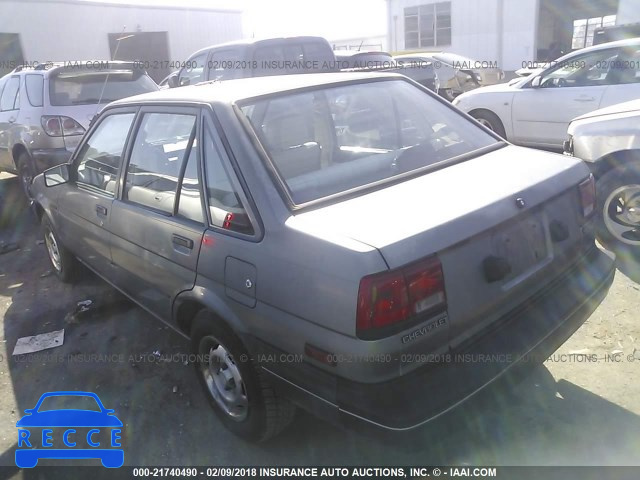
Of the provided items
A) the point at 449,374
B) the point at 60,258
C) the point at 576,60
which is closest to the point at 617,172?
the point at 576,60

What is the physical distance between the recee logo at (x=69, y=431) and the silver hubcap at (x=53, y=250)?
1.88 m

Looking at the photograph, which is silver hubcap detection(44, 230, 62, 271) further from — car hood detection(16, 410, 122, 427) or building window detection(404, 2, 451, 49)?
building window detection(404, 2, 451, 49)

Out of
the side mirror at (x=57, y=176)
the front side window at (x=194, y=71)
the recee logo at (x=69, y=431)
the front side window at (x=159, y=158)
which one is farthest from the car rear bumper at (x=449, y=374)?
the front side window at (x=194, y=71)

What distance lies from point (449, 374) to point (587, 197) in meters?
1.42

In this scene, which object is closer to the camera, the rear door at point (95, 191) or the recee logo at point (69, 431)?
the recee logo at point (69, 431)

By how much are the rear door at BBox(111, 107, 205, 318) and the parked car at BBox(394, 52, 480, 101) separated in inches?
444

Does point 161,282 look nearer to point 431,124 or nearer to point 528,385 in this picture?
point 431,124

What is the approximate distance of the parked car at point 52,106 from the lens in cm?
684

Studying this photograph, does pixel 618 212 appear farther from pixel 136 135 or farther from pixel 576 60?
pixel 136 135

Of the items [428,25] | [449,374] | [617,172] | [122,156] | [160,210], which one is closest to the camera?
[449,374]

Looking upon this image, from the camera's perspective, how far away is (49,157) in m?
6.79

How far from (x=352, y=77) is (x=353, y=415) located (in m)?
2.06

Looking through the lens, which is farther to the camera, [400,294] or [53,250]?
[53,250]

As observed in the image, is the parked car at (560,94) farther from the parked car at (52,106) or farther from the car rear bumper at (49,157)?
the car rear bumper at (49,157)
